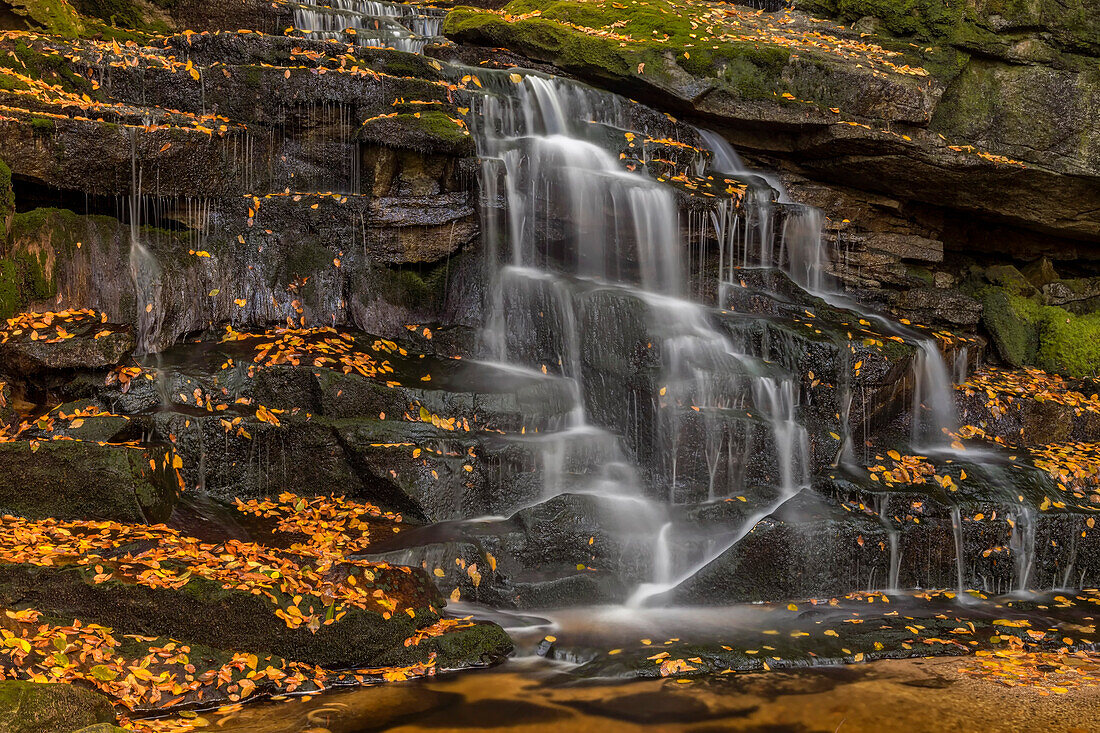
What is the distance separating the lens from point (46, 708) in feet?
12.9

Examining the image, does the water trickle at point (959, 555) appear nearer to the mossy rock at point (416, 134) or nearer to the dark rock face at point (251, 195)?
the dark rock face at point (251, 195)

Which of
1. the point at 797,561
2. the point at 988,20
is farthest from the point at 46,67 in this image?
the point at 988,20

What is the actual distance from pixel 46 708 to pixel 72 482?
10.6 feet

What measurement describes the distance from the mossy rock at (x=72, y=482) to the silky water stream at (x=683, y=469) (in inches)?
88.6

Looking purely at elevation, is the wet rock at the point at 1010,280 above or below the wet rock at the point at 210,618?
above

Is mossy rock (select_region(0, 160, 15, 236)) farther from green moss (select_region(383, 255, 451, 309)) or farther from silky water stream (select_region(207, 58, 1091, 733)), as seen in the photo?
silky water stream (select_region(207, 58, 1091, 733))

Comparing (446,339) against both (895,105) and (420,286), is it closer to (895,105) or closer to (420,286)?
(420,286)

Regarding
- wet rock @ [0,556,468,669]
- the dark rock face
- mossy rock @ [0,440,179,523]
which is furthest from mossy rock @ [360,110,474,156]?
wet rock @ [0,556,468,669]

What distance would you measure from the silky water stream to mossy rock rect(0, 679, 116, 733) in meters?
0.83

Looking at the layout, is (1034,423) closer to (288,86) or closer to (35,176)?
(288,86)

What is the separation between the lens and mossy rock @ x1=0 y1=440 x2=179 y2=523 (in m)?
6.62

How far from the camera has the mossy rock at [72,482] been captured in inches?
261

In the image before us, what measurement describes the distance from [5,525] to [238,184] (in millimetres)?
5401

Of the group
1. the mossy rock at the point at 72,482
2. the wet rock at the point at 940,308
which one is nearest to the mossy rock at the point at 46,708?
the mossy rock at the point at 72,482
